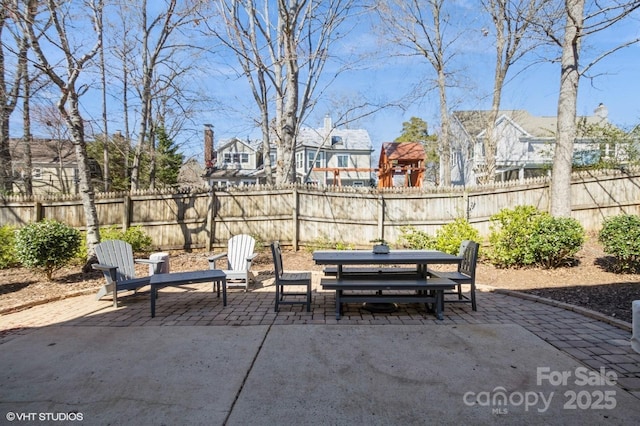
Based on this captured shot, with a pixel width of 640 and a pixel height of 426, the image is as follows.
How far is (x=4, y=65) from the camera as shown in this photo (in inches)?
294

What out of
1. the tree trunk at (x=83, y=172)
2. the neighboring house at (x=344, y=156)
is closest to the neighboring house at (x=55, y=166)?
the tree trunk at (x=83, y=172)

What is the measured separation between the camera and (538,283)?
19.3 feet

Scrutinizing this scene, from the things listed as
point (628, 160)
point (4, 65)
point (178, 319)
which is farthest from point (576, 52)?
point (4, 65)

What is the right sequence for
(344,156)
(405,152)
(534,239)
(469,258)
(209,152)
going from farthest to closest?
(344,156) → (209,152) → (405,152) → (534,239) → (469,258)

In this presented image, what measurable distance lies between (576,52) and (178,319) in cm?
984

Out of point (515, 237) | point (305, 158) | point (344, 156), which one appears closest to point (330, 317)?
point (515, 237)

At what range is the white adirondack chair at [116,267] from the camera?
485cm

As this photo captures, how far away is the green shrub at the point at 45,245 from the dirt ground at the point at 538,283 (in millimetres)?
435

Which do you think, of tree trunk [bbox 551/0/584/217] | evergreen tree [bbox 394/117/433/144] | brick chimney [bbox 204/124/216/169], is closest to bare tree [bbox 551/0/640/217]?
tree trunk [bbox 551/0/584/217]

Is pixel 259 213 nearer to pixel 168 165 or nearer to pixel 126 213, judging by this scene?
pixel 126 213

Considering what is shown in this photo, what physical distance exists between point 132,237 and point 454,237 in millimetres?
7784

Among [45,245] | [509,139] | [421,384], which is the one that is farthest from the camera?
[509,139]

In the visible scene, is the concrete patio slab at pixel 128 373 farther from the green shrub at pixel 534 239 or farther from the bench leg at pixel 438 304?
the green shrub at pixel 534 239

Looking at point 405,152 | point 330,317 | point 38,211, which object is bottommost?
point 330,317
